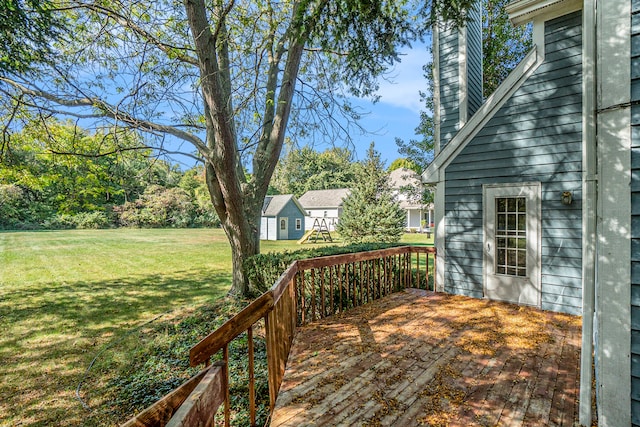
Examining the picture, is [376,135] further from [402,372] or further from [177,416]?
[177,416]

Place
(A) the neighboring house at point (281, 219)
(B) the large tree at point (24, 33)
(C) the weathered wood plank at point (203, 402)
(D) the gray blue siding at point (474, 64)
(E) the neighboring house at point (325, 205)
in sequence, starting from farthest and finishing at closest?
1. (E) the neighboring house at point (325, 205)
2. (A) the neighboring house at point (281, 219)
3. (D) the gray blue siding at point (474, 64)
4. (B) the large tree at point (24, 33)
5. (C) the weathered wood plank at point (203, 402)

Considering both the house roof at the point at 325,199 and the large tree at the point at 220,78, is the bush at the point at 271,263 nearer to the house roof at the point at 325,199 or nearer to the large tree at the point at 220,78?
the large tree at the point at 220,78

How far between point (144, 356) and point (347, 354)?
3309 mm

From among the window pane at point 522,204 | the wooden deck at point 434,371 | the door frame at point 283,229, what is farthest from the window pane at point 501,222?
the door frame at point 283,229

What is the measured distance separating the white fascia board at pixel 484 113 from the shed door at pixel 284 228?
1714 centimetres

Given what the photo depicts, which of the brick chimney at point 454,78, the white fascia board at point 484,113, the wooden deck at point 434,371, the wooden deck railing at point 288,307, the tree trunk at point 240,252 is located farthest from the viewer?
the tree trunk at point 240,252

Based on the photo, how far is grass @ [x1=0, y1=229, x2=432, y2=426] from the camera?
368 centimetres

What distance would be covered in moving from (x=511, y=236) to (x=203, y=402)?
5.47 m

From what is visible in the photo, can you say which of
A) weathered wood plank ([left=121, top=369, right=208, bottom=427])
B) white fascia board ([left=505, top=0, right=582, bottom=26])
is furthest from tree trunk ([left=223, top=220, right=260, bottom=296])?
white fascia board ([left=505, top=0, right=582, bottom=26])

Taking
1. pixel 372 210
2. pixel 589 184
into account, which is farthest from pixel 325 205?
pixel 589 184

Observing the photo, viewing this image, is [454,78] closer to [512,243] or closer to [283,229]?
[512,243]

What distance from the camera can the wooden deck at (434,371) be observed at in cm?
225

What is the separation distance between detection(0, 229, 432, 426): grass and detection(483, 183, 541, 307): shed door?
16.9ft

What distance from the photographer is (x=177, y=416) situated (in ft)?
3.05
